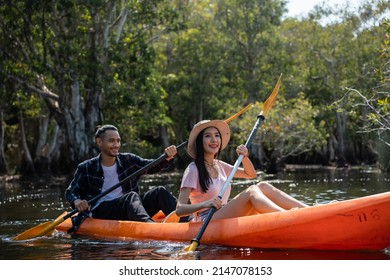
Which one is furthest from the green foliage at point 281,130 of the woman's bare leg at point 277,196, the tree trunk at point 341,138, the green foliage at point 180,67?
the woman's bare leg at point 277,196

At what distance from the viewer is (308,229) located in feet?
22.0

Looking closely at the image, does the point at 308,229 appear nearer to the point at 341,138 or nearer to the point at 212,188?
the point at 212,188

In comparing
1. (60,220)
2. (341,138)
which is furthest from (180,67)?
(60,220)

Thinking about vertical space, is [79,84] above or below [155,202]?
above

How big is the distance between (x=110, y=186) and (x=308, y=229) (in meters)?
2.81

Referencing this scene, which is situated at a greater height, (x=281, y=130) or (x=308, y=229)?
(x=281, y=130)

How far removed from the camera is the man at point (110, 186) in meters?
8.45

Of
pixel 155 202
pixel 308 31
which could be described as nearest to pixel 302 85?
Answer: pixel 308 31

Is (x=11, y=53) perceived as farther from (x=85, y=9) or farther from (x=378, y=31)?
(x=378, y=31)

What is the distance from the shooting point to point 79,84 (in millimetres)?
23188

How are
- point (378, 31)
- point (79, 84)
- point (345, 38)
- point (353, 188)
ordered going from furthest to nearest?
point (345, 38) < point (378, 31) < point (79, 84) < point (353, 188)

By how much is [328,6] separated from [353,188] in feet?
70.6

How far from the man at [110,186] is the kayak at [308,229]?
2.94ft

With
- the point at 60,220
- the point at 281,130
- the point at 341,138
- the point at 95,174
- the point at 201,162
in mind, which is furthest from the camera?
the point at 341,138
